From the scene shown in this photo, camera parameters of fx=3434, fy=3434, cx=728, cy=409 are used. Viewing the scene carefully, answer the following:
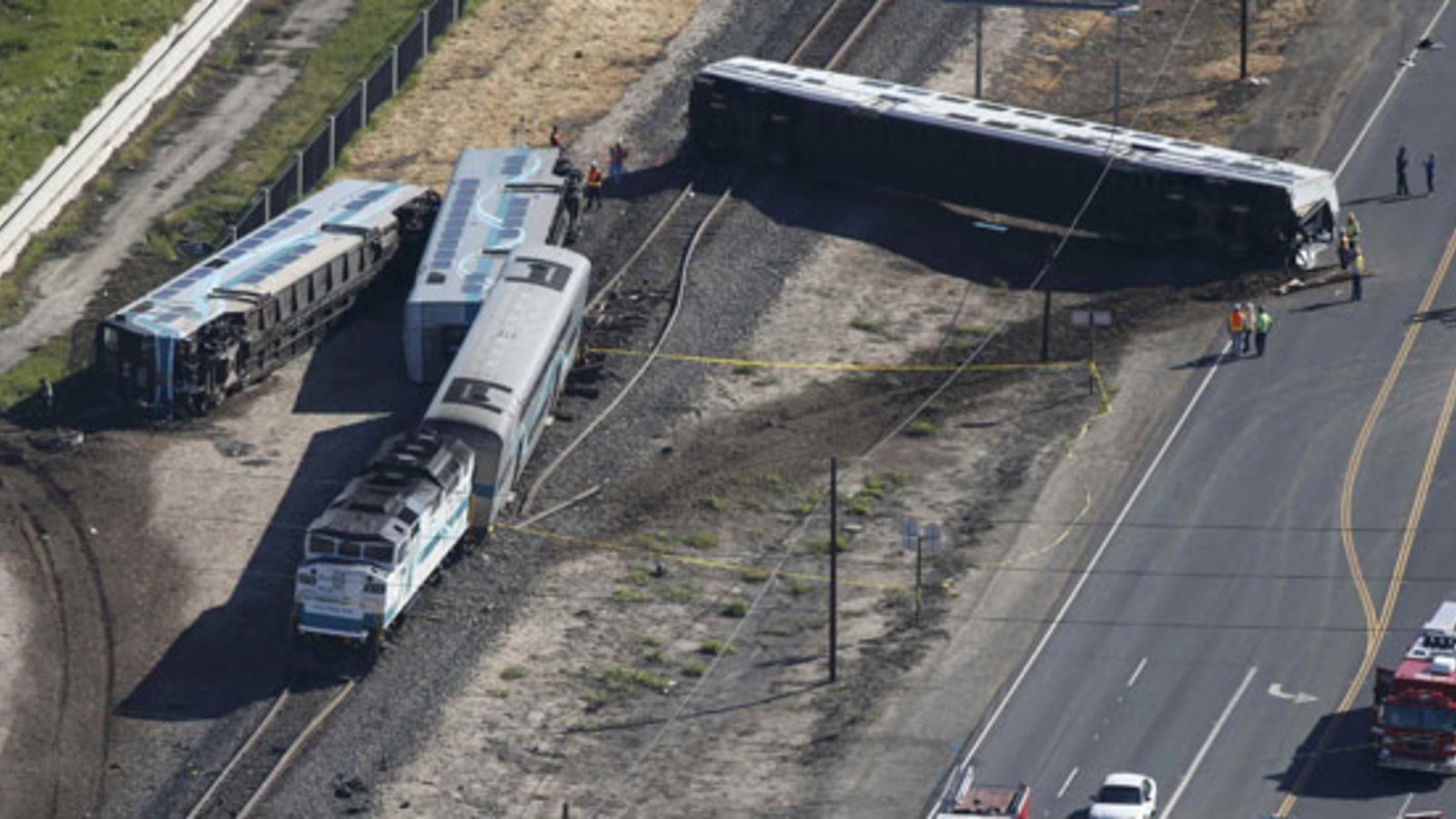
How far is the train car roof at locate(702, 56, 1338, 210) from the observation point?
354 feet

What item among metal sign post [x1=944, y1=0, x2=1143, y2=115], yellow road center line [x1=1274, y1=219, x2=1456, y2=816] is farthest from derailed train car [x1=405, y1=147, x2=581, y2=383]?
yellow road center line [x1=1274, y1=219, x2=1456, y2=816]

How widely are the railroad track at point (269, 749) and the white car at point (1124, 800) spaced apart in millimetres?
19190

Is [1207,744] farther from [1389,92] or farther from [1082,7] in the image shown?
[1389,92]

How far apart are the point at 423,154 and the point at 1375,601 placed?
42.8 metres

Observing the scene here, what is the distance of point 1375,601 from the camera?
8869 cm

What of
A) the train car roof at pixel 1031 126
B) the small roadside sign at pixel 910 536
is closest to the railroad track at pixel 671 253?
the train car roof at pixel 1031 126

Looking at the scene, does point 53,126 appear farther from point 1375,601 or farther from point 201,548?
point 1375,601

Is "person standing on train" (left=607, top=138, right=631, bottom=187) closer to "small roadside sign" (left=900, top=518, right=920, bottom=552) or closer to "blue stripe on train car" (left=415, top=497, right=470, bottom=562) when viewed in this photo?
"blue stripe on train car" (left=415, top=497, right=470, bottom=562)

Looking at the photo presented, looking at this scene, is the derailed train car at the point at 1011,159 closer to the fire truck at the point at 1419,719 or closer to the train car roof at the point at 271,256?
the train car roof at the point at 271,256

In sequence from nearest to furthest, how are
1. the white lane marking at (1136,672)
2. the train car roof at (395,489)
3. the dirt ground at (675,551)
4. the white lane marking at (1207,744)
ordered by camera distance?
the white lane marking at (1207,744) < the dirt ground at (675,551) < the train car roof at (395,489) < the white lane marking at (1136,672)

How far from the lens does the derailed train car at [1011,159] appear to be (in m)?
108

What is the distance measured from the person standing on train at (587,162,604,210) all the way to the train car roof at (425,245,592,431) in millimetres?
11929

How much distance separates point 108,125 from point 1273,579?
49.0 m

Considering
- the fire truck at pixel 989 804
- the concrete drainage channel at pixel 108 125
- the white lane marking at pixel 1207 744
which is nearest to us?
the fire truck at pixel 989 804
